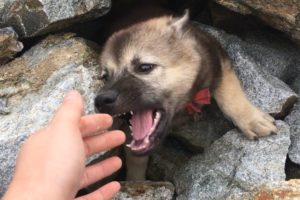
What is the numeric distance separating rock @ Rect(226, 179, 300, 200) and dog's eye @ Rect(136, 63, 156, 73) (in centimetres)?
113

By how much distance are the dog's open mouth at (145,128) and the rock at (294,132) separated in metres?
0.92

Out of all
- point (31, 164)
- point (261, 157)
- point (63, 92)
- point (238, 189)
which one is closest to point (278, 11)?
point (261, 157)

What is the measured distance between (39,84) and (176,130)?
1.10 m

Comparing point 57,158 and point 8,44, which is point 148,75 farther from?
point 57,158

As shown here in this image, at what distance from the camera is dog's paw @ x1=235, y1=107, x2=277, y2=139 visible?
14.0 feet

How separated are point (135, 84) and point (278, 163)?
105 centimetres

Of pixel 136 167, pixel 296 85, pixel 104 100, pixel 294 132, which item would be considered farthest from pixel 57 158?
pixel 296 85

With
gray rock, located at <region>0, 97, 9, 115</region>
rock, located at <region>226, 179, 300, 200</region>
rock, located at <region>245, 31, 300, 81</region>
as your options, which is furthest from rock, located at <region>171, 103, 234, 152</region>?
gray rock, located at <region>0, 97, 9, 115</region>

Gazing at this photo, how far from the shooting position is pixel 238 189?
389 centimetres

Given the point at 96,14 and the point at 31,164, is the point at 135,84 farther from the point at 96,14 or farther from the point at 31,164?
the point at 31,164

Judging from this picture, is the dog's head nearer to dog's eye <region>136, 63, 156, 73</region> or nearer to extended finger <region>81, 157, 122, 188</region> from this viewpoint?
dog's eye <region>136, 63, 156, 73</region>

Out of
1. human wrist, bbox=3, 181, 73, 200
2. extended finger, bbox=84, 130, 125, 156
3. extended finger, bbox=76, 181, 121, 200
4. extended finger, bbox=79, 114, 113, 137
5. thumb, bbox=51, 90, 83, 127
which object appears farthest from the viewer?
extended finger, bbox=76, 181, 121, 200

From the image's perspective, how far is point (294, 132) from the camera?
4.36 meters

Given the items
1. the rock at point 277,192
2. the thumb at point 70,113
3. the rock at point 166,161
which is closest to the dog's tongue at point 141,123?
the rock at point 166,161
